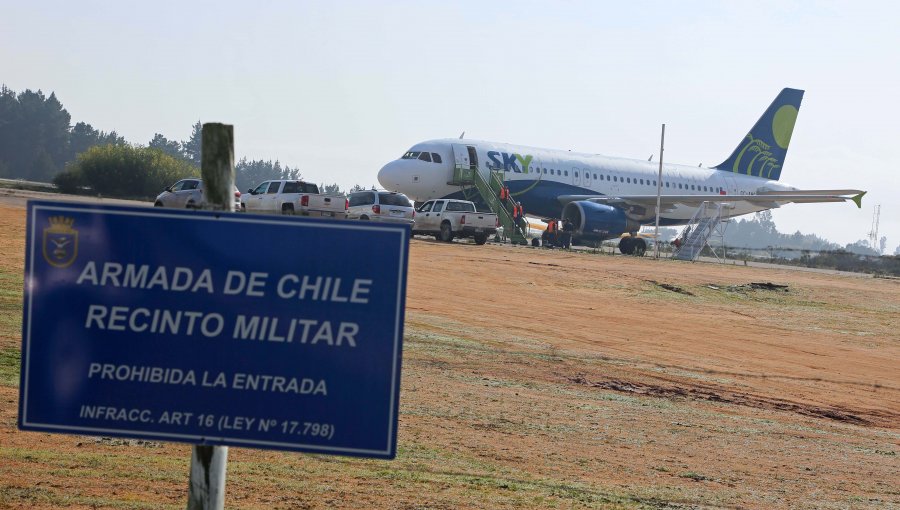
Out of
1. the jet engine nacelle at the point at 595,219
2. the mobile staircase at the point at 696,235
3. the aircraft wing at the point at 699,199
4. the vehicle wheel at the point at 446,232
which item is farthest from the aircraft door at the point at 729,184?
the vehicle wheel at the point at 446,232

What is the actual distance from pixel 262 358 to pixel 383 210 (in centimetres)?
3389

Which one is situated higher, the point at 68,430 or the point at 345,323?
the point at 345,323

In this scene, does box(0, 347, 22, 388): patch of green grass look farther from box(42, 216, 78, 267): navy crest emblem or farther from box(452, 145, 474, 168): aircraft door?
box(452, 145, 474, 168): aircraft door

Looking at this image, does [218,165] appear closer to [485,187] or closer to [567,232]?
[485,187]

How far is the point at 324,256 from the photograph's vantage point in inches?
155

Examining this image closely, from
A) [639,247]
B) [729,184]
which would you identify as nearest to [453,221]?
[639,247]

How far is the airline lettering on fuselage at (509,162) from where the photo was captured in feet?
→ 143

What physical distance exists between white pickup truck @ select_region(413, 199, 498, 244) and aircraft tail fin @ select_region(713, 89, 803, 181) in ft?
71.7

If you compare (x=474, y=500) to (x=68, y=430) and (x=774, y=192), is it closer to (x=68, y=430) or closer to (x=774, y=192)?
(x=68, y=430)

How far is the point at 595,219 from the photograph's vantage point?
44.0m

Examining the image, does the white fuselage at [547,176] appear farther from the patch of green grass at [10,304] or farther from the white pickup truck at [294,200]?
the patch of green grass at [10,304]

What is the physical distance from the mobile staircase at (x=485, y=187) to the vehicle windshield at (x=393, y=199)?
14.4 feet

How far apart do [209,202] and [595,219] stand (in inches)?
1589

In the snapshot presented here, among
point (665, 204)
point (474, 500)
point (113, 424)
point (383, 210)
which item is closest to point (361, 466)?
point (474, 500)
